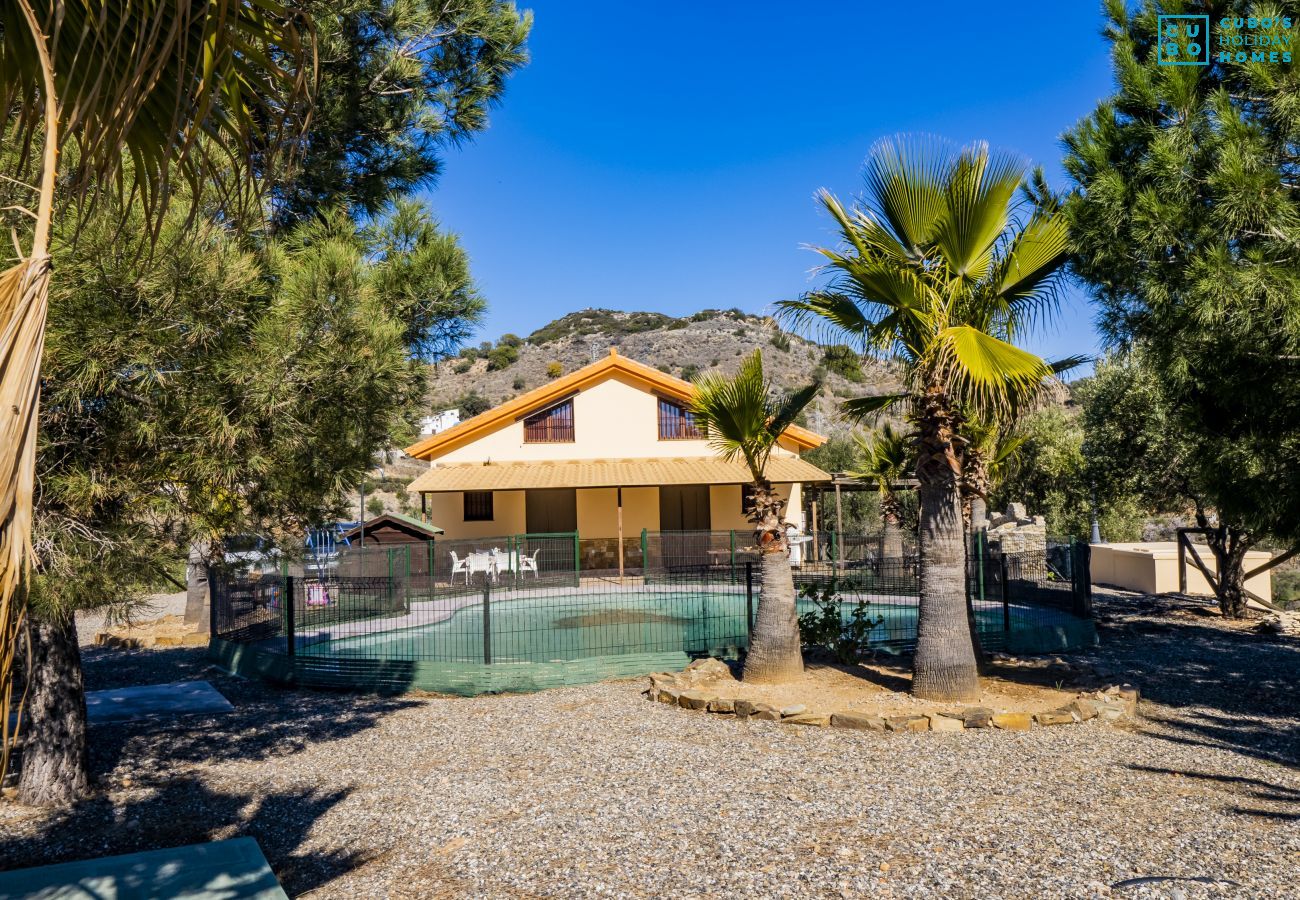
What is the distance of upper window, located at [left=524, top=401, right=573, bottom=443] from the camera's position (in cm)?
2809

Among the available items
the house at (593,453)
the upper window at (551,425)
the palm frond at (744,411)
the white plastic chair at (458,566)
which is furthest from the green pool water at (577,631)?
the upper window at (551,425)

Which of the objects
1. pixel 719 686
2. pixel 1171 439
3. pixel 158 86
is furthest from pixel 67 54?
pixel 1171 439

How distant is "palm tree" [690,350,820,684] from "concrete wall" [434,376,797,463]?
18.0m

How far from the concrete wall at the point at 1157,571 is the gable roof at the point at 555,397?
9091 millimetres

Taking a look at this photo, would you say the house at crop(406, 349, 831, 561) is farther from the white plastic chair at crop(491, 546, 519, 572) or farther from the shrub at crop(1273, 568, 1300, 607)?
the shrub at crop(1273, 568, 1300, 607)

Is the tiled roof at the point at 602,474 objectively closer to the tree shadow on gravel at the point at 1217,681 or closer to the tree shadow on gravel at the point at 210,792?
the tree shadow on gravel at the point at 1217,681

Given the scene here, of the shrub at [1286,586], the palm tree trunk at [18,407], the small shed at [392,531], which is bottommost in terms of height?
the shrub at [1286,586]

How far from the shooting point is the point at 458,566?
63.6 ft

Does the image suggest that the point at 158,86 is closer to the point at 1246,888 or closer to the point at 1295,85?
the point at 1246,888

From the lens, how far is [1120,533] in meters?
31.8

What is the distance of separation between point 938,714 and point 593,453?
20509mm

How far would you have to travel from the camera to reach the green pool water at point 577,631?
39.7 feet

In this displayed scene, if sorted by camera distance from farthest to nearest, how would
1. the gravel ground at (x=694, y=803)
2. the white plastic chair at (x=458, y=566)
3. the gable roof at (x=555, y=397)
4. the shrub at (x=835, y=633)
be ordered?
the gable roof at (x=555, y=397) < the white plastic chair at (x=458, y=566) < the shrub at (x=835, y=633) < the gravel ground at (x=694, y=803)

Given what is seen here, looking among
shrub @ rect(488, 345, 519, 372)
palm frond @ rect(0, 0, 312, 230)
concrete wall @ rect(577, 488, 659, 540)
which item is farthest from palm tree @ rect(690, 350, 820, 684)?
shrub @ rect(488, 345, 519, 372)
